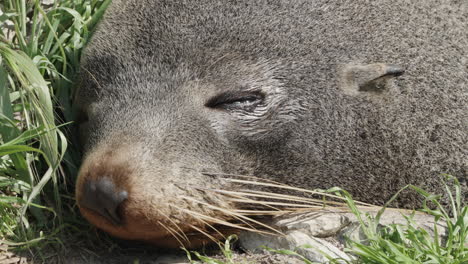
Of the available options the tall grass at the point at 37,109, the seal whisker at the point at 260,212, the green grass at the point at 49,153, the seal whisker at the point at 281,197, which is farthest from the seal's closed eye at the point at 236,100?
the tall grass at the point at 37,109

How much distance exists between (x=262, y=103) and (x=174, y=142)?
0.55 m

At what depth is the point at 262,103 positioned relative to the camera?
3617 millimetres

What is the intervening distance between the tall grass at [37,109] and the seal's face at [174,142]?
30 centimetres

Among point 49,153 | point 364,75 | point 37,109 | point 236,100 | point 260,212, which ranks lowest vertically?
point 260,212

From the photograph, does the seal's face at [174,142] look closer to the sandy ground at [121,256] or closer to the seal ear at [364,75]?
the sandy ground at [121,256]

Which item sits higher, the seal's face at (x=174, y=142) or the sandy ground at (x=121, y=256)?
the seal's face at (x=174, y=142)

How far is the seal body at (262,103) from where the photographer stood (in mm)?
3398

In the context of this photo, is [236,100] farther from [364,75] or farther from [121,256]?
[121,256]

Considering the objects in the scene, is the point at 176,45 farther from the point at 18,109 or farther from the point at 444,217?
the point at 444,217

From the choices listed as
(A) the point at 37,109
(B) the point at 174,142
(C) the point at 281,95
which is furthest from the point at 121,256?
(C) the point at 281,95

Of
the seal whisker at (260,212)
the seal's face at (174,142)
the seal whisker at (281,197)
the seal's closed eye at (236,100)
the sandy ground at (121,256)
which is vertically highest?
the seal's closed eye at (236,100)

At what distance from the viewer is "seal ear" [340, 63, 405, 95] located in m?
3.77

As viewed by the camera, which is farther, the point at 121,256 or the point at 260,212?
the point at 121,256

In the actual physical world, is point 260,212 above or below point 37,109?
below
